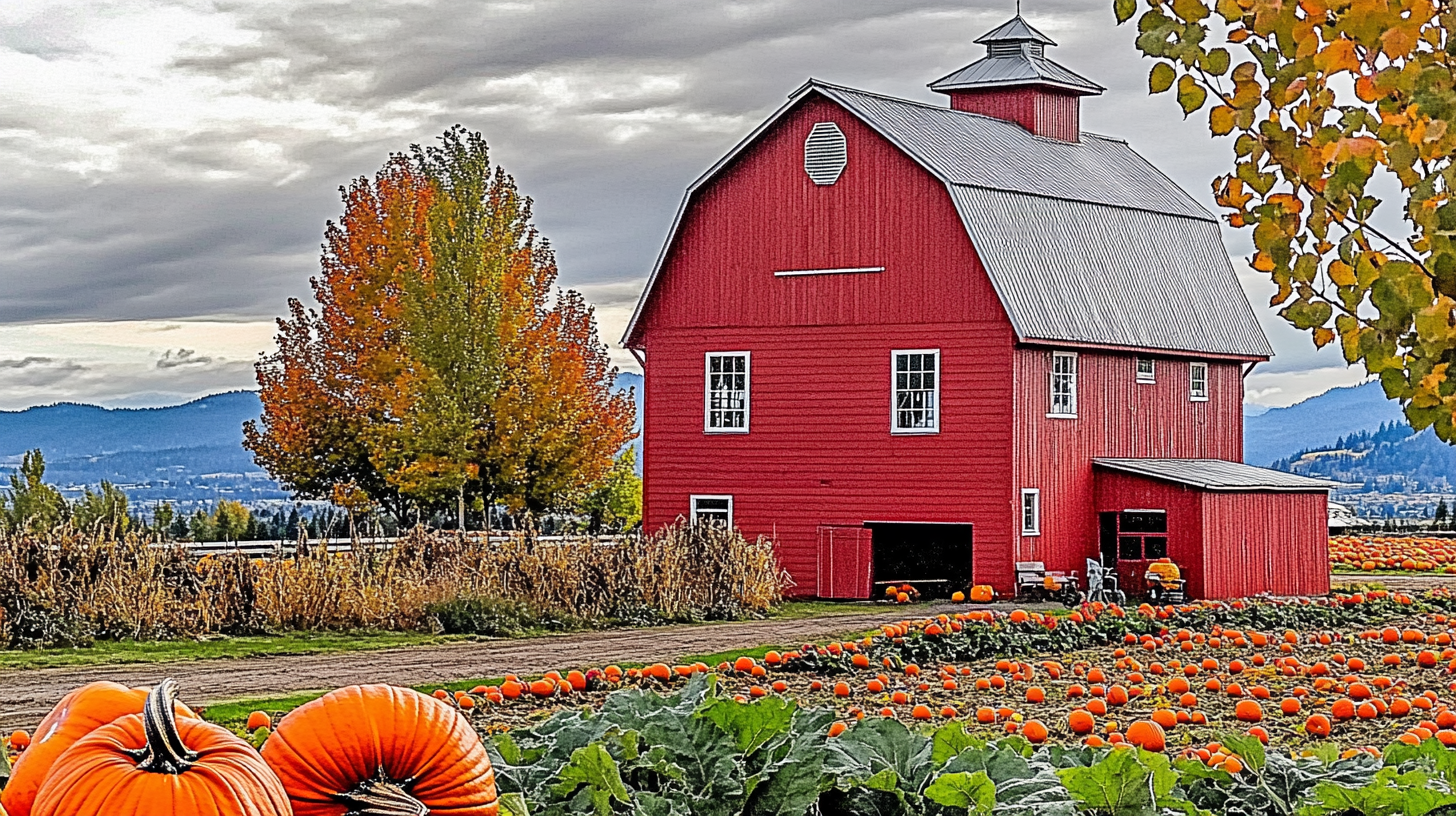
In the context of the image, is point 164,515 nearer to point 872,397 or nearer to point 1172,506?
point 872,397

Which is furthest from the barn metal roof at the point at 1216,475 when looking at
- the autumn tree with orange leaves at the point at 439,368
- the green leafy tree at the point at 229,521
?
the green leafy tree at the point at 229,521

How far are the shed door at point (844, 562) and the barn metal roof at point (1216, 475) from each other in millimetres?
3933

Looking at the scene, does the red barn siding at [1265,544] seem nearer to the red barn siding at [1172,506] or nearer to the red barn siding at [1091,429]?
the red barn siding at [1172,506]

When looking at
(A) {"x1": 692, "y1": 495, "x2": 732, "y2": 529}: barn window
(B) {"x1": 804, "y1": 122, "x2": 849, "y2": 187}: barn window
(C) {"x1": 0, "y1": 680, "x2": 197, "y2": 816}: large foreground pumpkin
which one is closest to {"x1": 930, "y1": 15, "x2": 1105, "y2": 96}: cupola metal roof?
(B) {"x1": 804, "y1": 122, "x2": 849, "y2": 187}: barn window

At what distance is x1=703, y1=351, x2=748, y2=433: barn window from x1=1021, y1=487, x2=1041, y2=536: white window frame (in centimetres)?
443

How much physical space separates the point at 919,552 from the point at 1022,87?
27.7 feet

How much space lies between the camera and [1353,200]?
12.9 feet

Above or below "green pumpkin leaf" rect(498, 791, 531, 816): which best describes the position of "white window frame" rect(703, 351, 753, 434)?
above

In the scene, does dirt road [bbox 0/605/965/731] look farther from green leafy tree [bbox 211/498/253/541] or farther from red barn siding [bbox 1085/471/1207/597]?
green leafy tree [bbox 211/498/253/541]

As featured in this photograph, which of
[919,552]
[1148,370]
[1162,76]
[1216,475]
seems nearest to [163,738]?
[1162,76]

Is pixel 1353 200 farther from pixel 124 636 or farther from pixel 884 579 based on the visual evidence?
pixel 884 579

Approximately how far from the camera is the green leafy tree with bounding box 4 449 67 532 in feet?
84.0

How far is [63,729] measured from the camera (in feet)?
10.2

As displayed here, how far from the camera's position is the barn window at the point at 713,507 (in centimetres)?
2783
